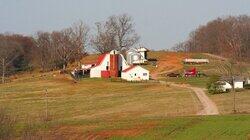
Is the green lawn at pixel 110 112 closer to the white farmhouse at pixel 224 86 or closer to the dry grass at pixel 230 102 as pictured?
the dry grass at pixel 230 102

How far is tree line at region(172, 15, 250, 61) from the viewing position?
448 ft

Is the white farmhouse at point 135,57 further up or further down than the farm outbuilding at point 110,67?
further up


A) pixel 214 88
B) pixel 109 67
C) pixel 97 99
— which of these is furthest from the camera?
pixel 109 67

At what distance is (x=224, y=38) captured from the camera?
146 meters

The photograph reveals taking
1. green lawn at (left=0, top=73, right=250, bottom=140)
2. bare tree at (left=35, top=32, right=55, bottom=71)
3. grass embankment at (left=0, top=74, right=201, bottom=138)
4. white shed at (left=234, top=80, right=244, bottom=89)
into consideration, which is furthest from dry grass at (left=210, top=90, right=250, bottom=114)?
bare tree at (left=35, top=32, right=55, bottom=71)

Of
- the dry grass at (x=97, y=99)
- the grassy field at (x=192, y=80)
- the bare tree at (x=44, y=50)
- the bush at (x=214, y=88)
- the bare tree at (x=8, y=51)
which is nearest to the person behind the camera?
the dry grass at (x=97, y=99)

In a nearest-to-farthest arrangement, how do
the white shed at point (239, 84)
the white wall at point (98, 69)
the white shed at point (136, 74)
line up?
the white shed at point (239, 84), the white shed at point (136, 74), the white wall at point (98, 69)

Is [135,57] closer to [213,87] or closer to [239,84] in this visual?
[239,84]

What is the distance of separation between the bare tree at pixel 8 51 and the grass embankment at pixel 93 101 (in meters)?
36.3

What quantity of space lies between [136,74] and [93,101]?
28.5 metres

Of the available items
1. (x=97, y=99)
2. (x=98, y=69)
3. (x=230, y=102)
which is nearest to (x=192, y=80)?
(x=97, y=99)

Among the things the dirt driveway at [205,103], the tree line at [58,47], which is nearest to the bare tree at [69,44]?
the tree line at [58,47]

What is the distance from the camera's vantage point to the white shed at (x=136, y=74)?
322 ft

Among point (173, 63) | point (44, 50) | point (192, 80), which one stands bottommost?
point (192, 80)
